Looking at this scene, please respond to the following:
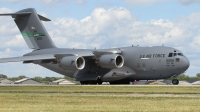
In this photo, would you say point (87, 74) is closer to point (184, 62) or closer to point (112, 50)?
point (112, 50)

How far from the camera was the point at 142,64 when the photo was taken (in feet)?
146

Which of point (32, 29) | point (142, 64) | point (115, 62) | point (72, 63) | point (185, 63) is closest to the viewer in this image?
point (72, 63)

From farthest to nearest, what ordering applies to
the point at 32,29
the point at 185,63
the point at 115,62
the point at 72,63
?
1. the point at 32,29
2. the point at 115,62
3. the point at 185,63
4. the point at 72,63

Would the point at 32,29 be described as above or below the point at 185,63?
above

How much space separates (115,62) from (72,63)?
382 centimetres

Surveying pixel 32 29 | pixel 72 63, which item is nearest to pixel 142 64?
pixel 72 63

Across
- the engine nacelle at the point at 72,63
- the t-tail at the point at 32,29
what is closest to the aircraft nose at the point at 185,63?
the engine nacelle at the point at 72,63

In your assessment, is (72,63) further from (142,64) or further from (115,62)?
(142,64)

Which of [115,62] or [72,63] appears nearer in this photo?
[72,63]

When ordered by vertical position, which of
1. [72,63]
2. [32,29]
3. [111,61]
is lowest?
[72,63]

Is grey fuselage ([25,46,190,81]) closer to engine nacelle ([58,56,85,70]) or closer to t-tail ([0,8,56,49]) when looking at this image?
engine nacelle ([58,56,85,70])

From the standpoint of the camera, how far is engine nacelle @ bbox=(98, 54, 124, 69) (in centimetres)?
4291

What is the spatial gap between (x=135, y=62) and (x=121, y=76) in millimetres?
1850

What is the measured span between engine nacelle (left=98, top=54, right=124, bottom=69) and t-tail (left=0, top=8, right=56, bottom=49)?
8838 mm
